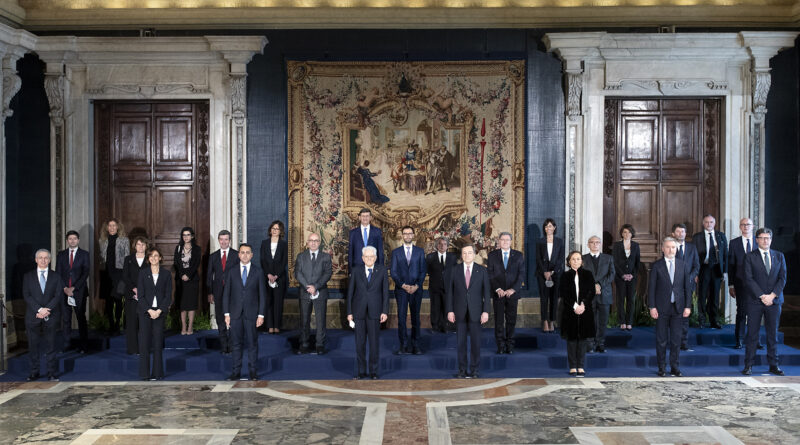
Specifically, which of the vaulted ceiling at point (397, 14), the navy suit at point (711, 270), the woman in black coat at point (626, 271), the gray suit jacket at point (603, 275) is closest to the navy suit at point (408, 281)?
the gray suit jacket at point (603, 275)

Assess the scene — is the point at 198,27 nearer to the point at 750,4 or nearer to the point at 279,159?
the point at 279,159

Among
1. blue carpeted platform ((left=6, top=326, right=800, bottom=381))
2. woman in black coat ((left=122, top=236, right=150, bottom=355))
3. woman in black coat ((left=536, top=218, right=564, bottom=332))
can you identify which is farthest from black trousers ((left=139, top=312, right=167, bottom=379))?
woman in black coat ((left=536, top=218, right=564, bottom=332))

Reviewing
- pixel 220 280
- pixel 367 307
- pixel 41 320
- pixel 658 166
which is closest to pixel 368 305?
pixel 367 307

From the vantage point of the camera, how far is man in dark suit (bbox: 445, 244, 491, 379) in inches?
317

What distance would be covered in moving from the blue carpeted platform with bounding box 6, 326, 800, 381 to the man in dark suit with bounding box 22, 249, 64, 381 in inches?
10.3

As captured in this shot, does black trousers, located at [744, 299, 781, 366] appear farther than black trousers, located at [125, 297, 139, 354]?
No

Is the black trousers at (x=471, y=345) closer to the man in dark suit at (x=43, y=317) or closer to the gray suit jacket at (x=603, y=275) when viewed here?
the gray suit jacket at (x=603, y=275)

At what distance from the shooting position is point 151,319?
804 cm

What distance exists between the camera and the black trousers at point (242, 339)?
798 cm

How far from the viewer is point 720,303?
10156 mm

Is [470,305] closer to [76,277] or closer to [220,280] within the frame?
[220,280]

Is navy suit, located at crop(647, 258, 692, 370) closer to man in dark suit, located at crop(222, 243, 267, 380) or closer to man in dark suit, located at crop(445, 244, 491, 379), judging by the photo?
man in dark suit, located at crop(445, 244, 491, 379)

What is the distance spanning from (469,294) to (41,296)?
14.4ft

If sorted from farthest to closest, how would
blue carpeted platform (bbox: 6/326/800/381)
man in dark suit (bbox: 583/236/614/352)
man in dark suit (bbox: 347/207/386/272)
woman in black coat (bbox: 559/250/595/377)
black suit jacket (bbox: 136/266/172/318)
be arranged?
man in dark suit (bbox: 347/207/386/272) < man in dark suit (bbox: 583/236/614/352) < blue carpeted platform (bbox: 6/326/800/381) < black suit jacket (bbox: 136/266/172/318) < woman in black coat (bbox: 559/250/595/377)
